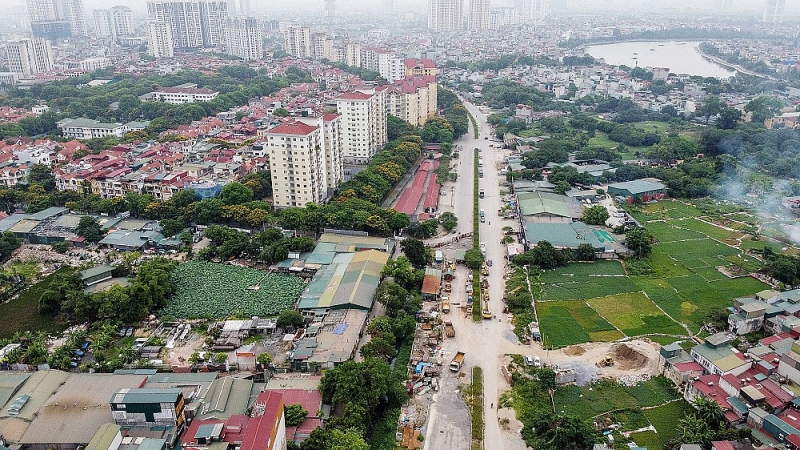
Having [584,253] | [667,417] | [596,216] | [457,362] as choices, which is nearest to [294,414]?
[457,362]

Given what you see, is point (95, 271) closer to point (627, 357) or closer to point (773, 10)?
point (627, 357)

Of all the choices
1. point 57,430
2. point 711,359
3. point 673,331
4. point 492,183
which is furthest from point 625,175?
point 57,430

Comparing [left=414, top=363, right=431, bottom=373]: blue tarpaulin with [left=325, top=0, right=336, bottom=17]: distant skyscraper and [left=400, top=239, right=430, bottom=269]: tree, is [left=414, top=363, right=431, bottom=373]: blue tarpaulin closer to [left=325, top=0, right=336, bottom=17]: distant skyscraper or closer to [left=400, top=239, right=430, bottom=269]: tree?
[left=400, top=239, right=430, bottom=269]: tree

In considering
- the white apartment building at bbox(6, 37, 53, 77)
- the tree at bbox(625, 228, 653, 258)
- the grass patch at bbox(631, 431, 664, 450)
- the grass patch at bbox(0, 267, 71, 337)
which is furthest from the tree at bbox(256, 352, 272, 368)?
the white apartment building at bbox(6, 37, 53, 77)

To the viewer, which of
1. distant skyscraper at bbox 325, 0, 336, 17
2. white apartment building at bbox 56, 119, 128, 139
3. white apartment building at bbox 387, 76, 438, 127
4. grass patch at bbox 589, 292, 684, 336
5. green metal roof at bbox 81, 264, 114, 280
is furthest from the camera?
distant skyscraper at bbox 325, 0, 336, 17

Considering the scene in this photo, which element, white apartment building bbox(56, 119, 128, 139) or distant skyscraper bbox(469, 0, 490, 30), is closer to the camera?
white apartment building bbox(56, 119, 128, 139)

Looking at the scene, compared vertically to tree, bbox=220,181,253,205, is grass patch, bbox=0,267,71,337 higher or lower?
lower
